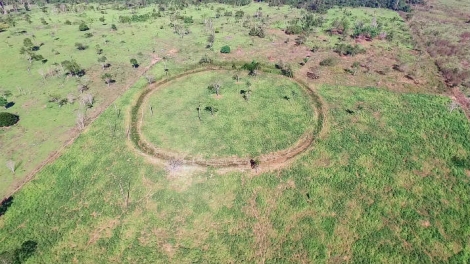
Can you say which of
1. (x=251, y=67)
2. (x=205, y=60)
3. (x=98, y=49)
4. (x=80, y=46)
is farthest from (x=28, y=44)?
(x=251, y=67)

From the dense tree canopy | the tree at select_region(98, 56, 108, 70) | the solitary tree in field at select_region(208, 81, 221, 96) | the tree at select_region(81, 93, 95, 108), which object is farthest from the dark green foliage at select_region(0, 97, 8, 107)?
the dense tree canopy

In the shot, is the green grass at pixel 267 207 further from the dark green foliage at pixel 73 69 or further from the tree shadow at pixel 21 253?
the dark green foliage at pixel 73 69

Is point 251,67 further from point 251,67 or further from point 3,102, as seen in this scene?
point 3,102

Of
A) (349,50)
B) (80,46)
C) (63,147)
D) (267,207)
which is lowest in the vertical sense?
(267,207)

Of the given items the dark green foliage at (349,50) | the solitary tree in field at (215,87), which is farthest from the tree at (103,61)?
the dark green foliage at (349,50)

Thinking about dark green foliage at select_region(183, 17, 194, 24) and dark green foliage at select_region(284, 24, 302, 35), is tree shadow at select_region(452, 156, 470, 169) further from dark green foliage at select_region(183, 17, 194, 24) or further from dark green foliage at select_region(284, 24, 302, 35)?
dark green foliage at select_region(183, 17, 194, 24)

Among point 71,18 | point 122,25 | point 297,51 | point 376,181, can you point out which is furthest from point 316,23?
point 71,18
